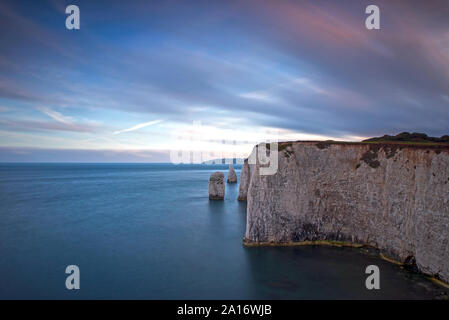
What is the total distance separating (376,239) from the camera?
990 inches

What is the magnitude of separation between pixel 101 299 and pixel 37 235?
74.6ft

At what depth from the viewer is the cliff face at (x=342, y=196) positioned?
71.8 ft

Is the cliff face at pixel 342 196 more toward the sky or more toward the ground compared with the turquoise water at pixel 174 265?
more toward the sky

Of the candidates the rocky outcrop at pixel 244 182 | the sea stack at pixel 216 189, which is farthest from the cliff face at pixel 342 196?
the sea stack at pixel 216 189

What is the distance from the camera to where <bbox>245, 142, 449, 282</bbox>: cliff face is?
861 inches

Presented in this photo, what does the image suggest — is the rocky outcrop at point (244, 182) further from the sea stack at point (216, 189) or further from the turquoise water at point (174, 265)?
the turquoise water at point (174, 265)

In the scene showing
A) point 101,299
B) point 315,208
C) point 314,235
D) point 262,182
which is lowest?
point 101,299

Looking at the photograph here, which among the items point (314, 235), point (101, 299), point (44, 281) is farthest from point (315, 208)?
point (44, 281)

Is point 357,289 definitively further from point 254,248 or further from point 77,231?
point 77,231

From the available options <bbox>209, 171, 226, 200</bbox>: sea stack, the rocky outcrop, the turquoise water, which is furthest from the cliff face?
<bbox>209, 171, 226, 200</bbox>: sea stack

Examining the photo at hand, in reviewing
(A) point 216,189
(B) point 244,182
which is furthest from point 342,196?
(A) point 216,189

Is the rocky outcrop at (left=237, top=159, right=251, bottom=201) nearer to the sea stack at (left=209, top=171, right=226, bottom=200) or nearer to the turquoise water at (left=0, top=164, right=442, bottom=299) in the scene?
the sea stack at (left=209, top=171, right=226, bottom=200)

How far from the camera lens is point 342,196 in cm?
2738

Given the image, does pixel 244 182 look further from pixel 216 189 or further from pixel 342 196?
pixel 342 196
